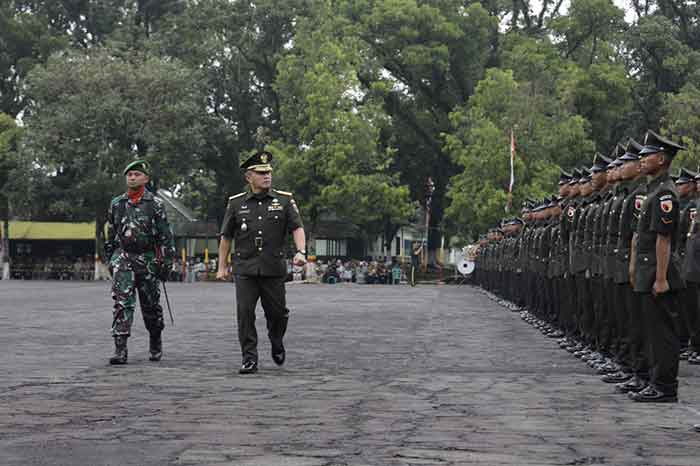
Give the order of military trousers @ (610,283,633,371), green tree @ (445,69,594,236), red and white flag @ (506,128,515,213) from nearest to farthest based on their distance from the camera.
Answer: military trousers @ (610,283,633,371) < red and white flag @ (506,128,515,213) < green tree @ (445,69,594,236)

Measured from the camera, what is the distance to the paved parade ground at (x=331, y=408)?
6672 millimetres

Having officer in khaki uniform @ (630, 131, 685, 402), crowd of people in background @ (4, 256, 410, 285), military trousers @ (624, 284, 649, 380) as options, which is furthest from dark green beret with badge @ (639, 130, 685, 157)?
crowd of people in background @ (4, 256, 410, 285)

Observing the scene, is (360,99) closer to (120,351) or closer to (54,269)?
(54,269)

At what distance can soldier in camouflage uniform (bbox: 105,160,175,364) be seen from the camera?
12.3 metres

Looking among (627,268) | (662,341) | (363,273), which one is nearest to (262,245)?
(627,268)

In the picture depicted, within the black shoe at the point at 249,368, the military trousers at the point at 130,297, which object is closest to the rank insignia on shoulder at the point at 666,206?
the black shoe at the point at 249,368

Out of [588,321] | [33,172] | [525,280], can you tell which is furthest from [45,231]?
[588,321]

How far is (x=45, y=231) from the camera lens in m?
73.9

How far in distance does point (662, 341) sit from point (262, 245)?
417 cm

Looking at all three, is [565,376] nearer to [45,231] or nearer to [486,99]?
[486,99]

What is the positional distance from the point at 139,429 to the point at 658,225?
430 cm

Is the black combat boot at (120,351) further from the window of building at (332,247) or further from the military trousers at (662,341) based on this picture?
the window of building at (332,247)

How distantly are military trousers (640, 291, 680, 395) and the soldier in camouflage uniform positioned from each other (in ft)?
17.1

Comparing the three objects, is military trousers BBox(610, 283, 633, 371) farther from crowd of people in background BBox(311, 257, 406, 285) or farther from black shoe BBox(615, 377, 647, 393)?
crowd of people in background BBox(311, 257, 406, 285)
